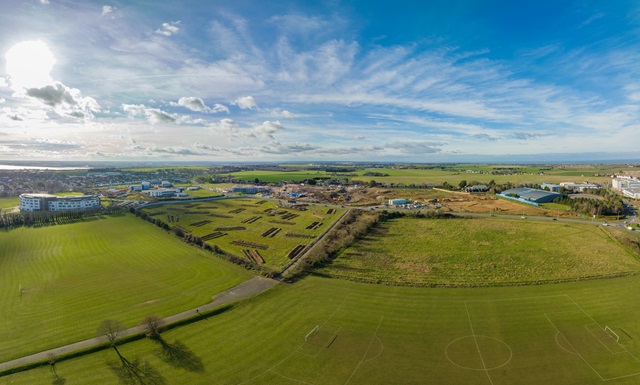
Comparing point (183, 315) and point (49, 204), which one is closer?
point (183, 315)

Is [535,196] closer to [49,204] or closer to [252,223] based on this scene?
[252,223]

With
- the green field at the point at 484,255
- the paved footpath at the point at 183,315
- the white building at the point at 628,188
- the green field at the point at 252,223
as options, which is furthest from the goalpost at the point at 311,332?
the white building at the point at 628,188

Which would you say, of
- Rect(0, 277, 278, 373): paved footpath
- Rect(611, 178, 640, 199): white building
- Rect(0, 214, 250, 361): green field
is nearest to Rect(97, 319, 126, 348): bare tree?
Rect(0, 277, 278, 373): paved footpath

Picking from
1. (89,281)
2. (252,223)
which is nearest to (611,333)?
(89,281)

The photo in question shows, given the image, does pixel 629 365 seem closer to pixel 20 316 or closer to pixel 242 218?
pixel 20 316

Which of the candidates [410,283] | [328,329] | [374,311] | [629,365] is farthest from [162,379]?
[629,365]

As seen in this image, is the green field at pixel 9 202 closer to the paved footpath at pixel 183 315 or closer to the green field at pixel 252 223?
the green field at pixel 252 223

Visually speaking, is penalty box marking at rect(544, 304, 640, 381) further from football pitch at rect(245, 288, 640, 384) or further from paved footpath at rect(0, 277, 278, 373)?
paved footpath at rect(0, 277, 278, 373)
